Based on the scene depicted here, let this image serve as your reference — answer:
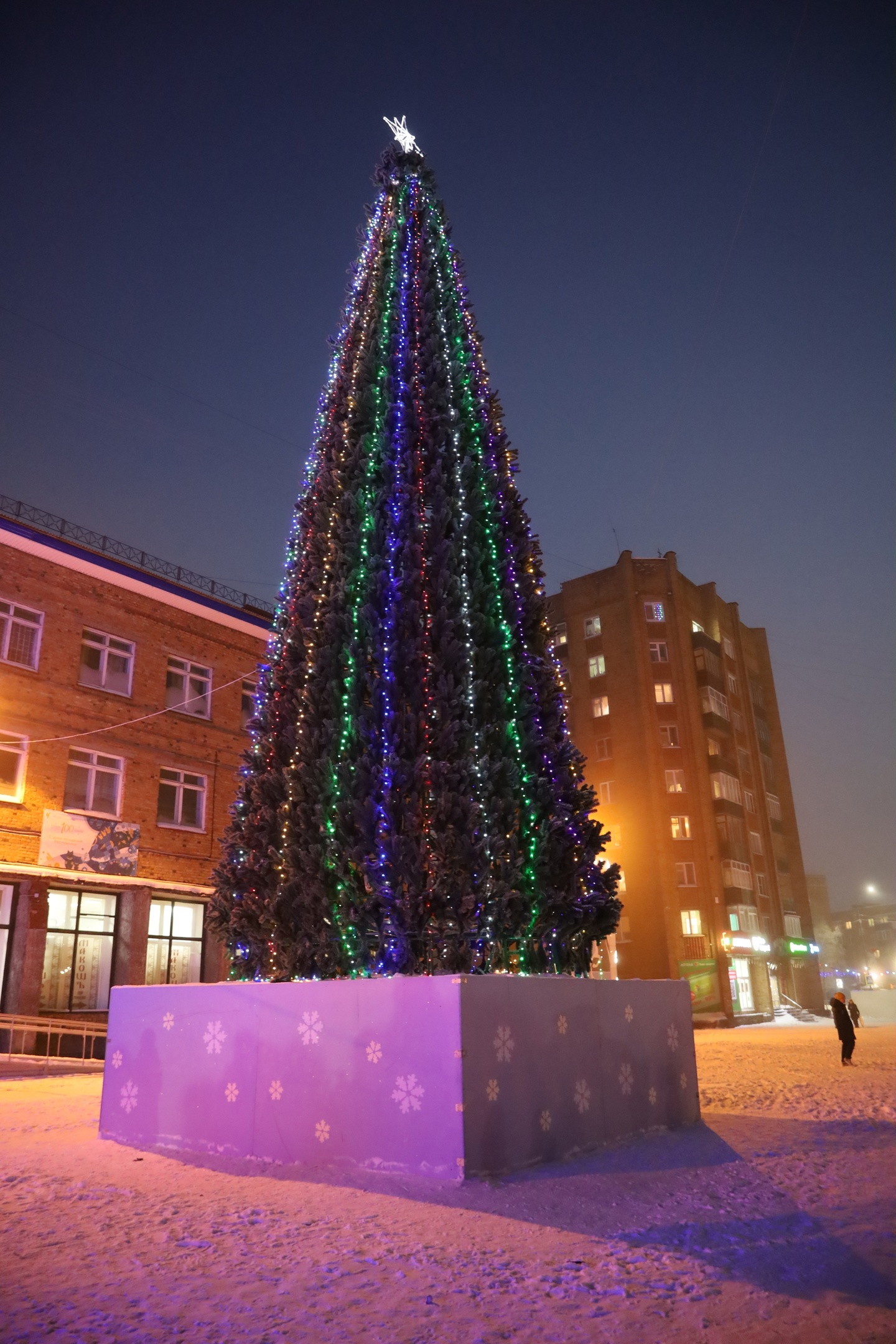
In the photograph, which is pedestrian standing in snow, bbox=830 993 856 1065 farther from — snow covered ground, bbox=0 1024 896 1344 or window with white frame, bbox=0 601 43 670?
window with white frame, bbox=0 601 43 670

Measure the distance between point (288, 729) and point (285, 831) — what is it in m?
1.09

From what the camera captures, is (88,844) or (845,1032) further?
(88,844)

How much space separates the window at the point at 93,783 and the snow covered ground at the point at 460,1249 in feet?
52.2

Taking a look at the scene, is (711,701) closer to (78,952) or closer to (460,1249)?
(78,952)

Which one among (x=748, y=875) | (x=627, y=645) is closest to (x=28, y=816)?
(x=627, y=645)

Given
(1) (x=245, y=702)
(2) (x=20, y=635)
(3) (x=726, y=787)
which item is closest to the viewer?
(2) (x=20, y=635)

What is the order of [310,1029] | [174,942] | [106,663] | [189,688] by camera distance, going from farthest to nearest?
[189,688]
[174,942]
[106,663]
[310,1029]

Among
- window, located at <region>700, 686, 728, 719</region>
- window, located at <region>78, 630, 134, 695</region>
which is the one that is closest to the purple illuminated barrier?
window, located at <region>78, 630, 134, 695</region>

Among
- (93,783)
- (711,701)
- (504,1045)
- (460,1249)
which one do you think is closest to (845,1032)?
(504,1045)

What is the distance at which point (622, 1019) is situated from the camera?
8.17 metres

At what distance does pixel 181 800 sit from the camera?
25.0m

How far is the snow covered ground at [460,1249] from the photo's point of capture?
3674mm

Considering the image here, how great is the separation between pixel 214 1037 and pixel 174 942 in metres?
18.0

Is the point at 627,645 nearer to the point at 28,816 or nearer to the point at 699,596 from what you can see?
the point at 699,596
